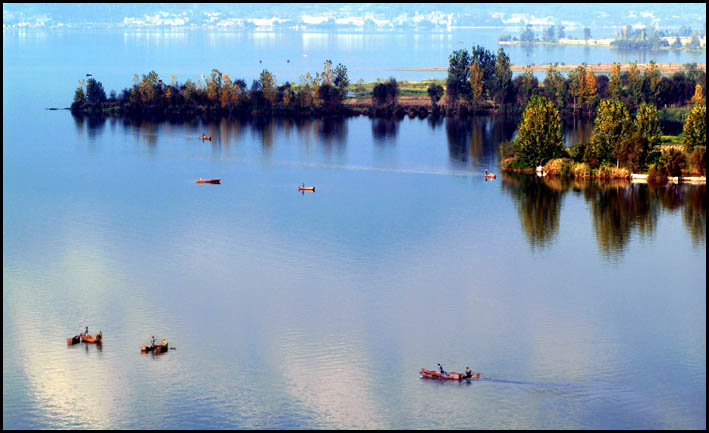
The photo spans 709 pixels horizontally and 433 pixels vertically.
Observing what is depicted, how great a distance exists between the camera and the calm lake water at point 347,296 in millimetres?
45406

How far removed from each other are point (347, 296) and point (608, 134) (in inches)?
1639

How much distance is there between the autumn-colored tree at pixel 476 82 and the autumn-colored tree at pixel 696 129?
57466 mm

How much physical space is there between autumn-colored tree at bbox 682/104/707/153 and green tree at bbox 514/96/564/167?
449 inches

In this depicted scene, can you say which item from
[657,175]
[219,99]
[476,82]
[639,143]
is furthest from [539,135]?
[219,99]

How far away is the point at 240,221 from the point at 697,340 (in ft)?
120

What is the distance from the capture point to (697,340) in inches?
2077

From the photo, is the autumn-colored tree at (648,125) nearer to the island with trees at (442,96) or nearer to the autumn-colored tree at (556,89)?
the island with trees at (442,96)

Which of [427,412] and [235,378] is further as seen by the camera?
[235,378]

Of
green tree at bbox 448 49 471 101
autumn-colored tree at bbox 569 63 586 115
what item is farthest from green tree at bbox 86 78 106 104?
autumn-colored tree at bbox 569 63 586 115

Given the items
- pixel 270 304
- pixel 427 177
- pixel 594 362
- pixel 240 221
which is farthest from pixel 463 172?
pixel 594 362

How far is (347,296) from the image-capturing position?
194ft

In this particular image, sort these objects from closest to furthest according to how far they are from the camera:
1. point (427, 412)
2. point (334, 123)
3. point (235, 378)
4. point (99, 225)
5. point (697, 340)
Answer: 1. point (427, 412)
2. point (235, 378)
3. point (697, 340)
4. point (99, 225)
5. point (334, 123)

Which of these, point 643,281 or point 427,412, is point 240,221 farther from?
point 427,412

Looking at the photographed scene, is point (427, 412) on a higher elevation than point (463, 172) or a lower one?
lower
